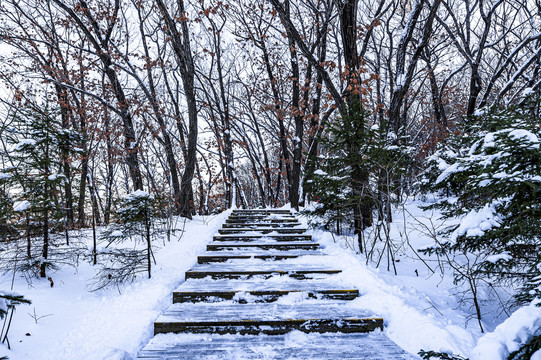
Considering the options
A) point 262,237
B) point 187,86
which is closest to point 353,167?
point 262,237

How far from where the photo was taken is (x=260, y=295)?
312cm

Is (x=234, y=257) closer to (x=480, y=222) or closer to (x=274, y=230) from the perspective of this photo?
(x=274, y=230)

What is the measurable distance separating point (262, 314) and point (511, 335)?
206cm

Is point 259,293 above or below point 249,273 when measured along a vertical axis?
below

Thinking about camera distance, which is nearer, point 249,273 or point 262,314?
point 262,314

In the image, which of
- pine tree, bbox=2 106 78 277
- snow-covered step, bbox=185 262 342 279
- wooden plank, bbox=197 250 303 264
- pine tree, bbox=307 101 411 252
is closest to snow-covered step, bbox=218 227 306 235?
pine tree, bbox=307 101 411 252

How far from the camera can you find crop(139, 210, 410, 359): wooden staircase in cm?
232

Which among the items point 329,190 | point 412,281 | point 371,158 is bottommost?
point 412,281

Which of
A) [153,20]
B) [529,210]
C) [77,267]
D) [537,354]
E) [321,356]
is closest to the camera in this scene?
[537,354]

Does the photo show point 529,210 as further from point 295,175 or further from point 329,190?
point 295,175

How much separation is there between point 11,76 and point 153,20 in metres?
6.38

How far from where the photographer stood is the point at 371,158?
16.9 ft

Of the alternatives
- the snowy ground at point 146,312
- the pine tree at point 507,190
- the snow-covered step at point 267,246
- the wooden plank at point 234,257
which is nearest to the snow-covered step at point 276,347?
the snowy ground at point 146,312

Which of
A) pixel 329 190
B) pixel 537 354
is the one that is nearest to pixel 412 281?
pixel 329 190
